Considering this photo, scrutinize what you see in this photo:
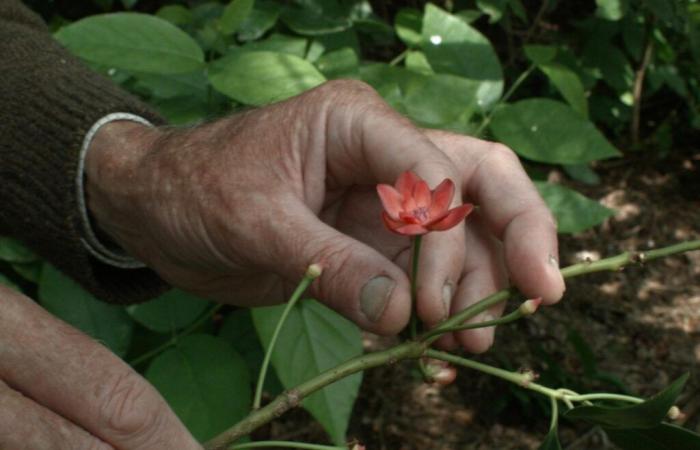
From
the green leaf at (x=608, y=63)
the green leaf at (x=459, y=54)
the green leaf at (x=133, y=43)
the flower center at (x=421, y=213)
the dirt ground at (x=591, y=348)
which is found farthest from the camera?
the green leaf at (x=608, y=63)

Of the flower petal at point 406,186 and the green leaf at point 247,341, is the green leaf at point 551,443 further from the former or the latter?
the green leaf at point 247,341

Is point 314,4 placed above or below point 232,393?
above

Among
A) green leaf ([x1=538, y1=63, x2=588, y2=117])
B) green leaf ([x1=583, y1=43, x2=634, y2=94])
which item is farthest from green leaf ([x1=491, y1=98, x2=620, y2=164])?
green leaf ([x1=583, y1=43, x2=634, y2=94])

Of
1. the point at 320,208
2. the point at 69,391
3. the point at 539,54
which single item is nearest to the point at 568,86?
the point at 539,54

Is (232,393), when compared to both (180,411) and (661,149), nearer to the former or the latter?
(180,411)

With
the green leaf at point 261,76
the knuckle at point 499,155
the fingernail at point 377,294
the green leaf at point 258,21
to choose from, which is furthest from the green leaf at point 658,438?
the green leaf at point 258,21

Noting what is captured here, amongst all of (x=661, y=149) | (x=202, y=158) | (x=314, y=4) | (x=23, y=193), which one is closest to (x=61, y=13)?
(x=314, y=4)
